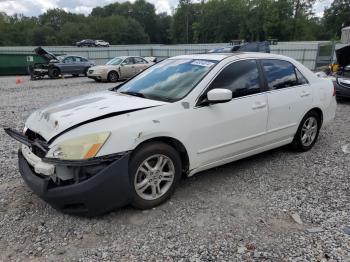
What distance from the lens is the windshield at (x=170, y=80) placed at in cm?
372

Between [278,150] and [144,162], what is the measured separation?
2.82m

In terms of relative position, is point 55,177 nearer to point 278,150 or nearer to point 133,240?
point 133,240

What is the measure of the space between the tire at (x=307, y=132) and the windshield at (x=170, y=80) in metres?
1.89

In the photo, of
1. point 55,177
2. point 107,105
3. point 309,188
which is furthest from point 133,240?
point 309,188

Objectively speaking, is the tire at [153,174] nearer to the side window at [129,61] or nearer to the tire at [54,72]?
the side window at [129,61]

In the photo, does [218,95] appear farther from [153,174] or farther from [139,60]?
[139,60]

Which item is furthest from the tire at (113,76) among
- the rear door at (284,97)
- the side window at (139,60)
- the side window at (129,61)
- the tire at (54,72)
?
the rear door at (284,97)

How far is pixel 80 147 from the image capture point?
2.90m

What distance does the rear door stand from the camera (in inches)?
171

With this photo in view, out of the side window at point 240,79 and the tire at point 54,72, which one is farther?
the tire at point 54,72

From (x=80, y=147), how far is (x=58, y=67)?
708 inches

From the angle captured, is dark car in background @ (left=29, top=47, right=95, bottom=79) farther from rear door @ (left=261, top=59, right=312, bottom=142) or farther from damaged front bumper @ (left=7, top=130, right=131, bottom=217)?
damaged front bumper @ (left=7, top=130, right=131, bottom=217)

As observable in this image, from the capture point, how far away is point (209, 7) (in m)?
83.6

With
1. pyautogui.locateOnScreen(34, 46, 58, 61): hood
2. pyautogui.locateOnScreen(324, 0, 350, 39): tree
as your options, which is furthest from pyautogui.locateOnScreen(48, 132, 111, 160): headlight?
pyautogui.locateOnScreen(324, 0, 350, 39): tree
